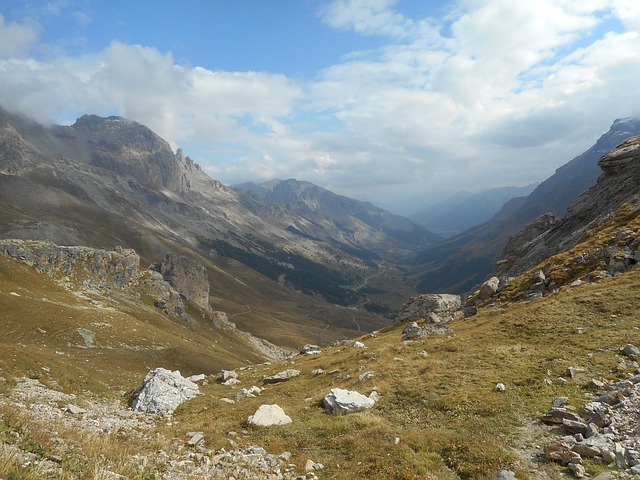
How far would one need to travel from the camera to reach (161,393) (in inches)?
1188

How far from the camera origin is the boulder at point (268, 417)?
21.5 metres

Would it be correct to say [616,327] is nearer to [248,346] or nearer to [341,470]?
[341,470]

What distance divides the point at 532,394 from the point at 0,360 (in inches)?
1648

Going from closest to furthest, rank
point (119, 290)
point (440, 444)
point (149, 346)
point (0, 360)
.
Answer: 1. point (440, 444)
2. point (0, 360)
3. point (149, 346)
4. point (119, 290)

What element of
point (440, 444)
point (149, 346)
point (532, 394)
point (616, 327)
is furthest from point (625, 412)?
point (149, 346)

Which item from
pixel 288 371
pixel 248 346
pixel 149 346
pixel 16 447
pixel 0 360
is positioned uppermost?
pixel 16 447

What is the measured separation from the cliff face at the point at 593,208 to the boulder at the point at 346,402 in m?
50.3

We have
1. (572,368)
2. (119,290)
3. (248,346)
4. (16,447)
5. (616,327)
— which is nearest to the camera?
(16,447)

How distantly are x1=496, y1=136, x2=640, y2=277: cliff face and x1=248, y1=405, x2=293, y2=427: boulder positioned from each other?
179ft

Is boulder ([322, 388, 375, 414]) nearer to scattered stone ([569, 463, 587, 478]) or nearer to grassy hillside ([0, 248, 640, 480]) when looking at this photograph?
grassy hillside ([0, 248, 640, 480])

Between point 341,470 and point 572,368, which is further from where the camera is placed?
point 572,368

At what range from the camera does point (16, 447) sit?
11.9m

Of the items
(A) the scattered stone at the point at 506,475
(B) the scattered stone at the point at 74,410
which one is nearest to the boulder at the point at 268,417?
→ (B) the scattered stone at the point at 74,410

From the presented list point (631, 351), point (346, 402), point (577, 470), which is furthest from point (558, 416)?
point (346, 402)
